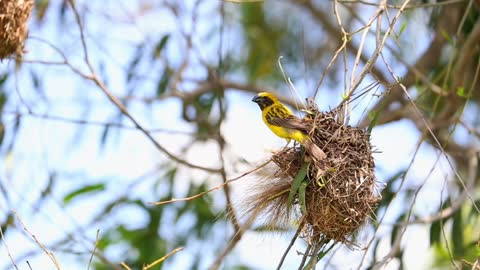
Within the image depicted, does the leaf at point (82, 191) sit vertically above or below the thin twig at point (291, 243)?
above

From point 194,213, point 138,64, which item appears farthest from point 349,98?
point 194,213

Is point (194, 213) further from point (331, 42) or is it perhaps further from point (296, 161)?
point (296, 161)

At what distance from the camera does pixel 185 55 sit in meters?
7.15

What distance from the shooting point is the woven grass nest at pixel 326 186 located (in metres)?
3.73

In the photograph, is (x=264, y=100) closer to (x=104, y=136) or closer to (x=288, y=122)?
(x=288, y=122)

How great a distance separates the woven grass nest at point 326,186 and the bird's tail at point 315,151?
0.02 meters

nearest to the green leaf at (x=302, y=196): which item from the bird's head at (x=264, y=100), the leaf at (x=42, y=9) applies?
the bird's head at (x=264, y=100)

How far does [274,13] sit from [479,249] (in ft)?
16.5

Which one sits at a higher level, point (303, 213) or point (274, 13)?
point (274, 13)

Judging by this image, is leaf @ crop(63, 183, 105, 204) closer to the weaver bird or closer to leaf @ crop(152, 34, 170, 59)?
leaf @ crop(152, 34, 170, 59)

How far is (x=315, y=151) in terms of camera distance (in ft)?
12.1

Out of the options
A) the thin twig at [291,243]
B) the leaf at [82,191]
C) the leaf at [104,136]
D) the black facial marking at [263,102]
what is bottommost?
the thin twig at [291,243]

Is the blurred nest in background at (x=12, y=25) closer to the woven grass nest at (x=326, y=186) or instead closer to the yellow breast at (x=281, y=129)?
the yellow breast at (x=281, y=129)

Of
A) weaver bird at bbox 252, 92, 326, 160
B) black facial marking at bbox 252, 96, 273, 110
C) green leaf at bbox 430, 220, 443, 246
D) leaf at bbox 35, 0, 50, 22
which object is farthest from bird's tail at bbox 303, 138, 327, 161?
leaf at bbox 35, 0, 50, 22
